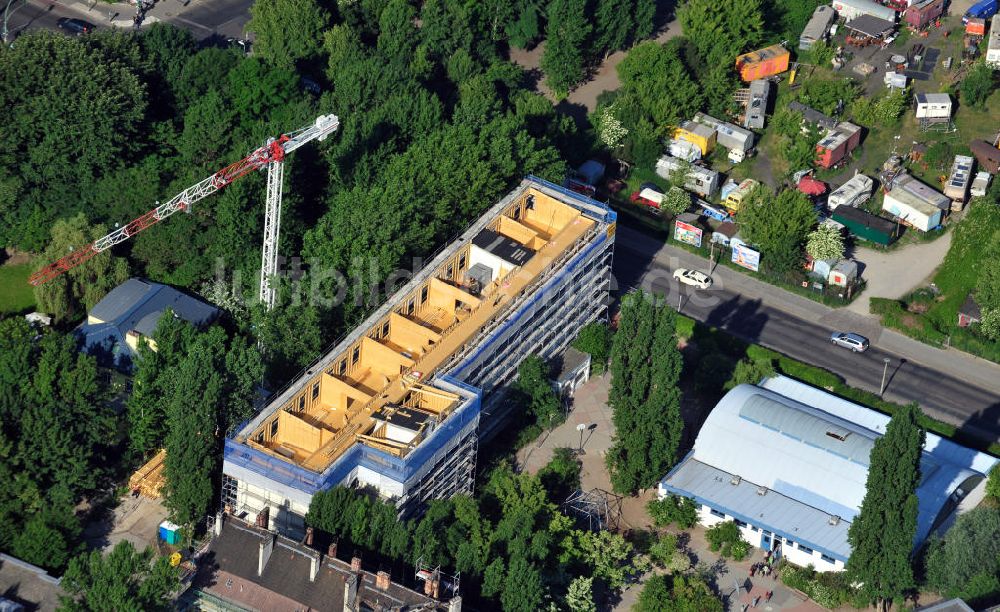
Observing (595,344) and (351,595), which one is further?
(595,344)

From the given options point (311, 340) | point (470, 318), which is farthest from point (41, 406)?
point (470, 318)

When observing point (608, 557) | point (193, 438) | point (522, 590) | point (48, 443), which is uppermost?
point (193, 438)

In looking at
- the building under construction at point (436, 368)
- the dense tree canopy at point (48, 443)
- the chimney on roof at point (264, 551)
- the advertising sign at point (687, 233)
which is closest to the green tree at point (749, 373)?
the building under construction at point (436, 368)

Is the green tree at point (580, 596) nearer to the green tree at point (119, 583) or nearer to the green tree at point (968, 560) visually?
the green tree at point (968, 560)

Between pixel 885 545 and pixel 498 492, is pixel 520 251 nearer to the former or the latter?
pixel 498 492

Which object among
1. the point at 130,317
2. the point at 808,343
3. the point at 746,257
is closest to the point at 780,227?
the point at 746,257

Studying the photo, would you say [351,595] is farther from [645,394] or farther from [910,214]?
[910,214]
